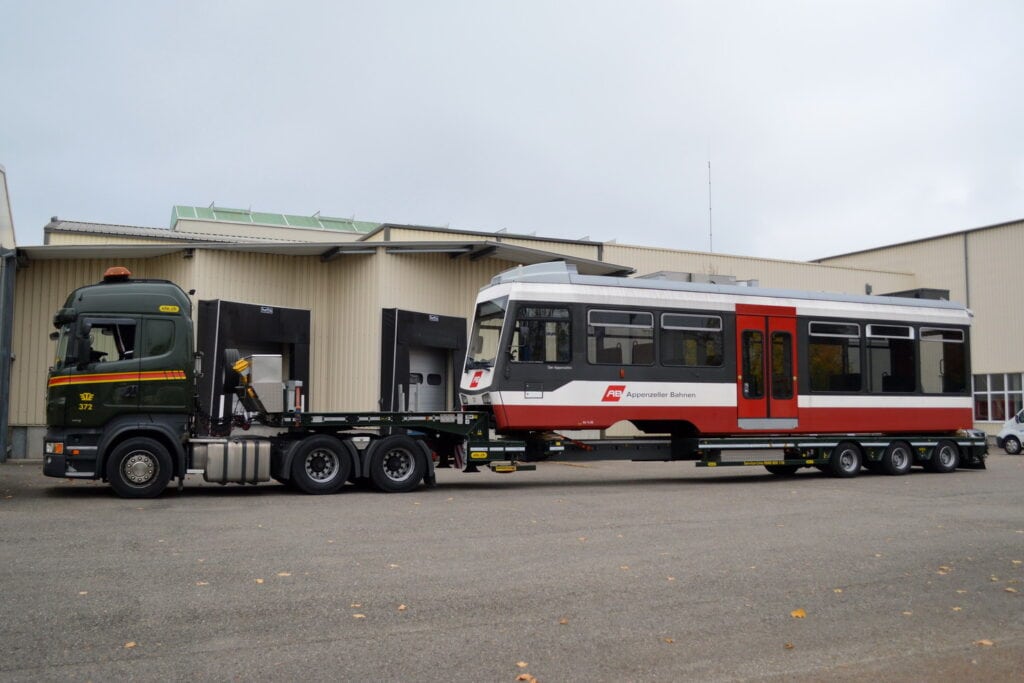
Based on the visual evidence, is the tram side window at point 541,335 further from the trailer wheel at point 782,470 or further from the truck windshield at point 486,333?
the trailer wheel at point 782,470

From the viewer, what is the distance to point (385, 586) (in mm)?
7375

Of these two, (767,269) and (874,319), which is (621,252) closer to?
(767,269)

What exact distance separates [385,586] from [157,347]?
7560 mm

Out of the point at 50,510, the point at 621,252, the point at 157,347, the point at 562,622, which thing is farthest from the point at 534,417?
the point at 621,252

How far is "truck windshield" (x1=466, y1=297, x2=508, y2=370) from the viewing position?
15.1 m

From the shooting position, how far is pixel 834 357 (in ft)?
58.3

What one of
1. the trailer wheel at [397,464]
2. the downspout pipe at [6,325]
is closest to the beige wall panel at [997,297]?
the trailer wheel at [397,464]

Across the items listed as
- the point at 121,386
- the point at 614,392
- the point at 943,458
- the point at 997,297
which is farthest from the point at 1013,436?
the point at 121,386

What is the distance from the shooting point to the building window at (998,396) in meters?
35.3

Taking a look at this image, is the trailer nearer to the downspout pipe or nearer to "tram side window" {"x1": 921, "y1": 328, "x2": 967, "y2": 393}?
"tram side window" {"x1": 921, "y1": 328, "x2": 967, "y2": 393}

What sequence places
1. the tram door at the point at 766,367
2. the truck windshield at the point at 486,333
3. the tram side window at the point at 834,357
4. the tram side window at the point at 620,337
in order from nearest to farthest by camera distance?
the truck windshield at the point at 486,333, the tram side window at the point at 620,337, the tram door at the point at 766,367, the tram side window at the point at 834,357

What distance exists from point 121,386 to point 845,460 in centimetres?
1280

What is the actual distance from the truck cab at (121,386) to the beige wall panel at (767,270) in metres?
Result: 19.1

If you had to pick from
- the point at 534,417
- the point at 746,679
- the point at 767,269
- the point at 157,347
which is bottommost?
the point at 746,679
